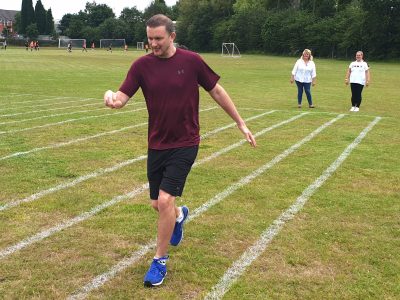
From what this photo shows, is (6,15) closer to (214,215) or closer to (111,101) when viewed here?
(214,215)

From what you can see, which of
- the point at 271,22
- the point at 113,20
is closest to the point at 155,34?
the point at 271,22

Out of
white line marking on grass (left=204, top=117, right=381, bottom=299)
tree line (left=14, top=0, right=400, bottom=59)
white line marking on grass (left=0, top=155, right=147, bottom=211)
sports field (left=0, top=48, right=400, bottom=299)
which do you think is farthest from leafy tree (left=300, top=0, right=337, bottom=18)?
white line marking on grass (left=204, top=117, right=381, bottom=299)

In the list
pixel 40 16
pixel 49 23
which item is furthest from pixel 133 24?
pixel 40 16

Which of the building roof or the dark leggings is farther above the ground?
the building roof

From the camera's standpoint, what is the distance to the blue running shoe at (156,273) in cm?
379

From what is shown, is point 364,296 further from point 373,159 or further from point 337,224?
point 373,159

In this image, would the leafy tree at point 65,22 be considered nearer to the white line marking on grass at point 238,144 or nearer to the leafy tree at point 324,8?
the leafy tree at point 324,8

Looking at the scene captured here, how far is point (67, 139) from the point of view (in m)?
9.31

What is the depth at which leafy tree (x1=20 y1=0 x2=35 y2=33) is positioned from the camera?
131 meters

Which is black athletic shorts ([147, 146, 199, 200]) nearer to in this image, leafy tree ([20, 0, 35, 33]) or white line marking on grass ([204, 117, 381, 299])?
white line marking on grass ([204, 117, 381, 299])

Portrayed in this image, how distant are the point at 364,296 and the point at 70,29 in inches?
5097

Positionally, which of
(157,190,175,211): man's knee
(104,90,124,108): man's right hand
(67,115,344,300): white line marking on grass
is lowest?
(67,115,344,300): white line marking on grass

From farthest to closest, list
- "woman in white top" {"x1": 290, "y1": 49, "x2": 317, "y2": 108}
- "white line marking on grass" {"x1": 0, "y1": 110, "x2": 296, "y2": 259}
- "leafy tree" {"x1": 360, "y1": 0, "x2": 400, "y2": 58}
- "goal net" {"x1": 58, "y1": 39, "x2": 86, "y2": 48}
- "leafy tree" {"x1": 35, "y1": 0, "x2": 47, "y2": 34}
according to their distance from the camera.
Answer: "leafy tree" {"x1": 35, "y1": 0, "x2": 47, "y2": 34}, "goal net" {"x1": 58, "y1": 39, "x2": 86, "y2": 48}, "leafy tree" {"x1": 360, "y1": 0, "x2": 400, "y2": 58}, "woman in white top" {"x1": 290, "y1": 49, "x2": 317, "y2": 108}, "white line marking on grass" {"x1": 0, "y1": 110, "x2": 296, "y2": 259}

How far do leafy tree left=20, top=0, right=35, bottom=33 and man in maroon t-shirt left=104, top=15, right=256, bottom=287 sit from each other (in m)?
140
